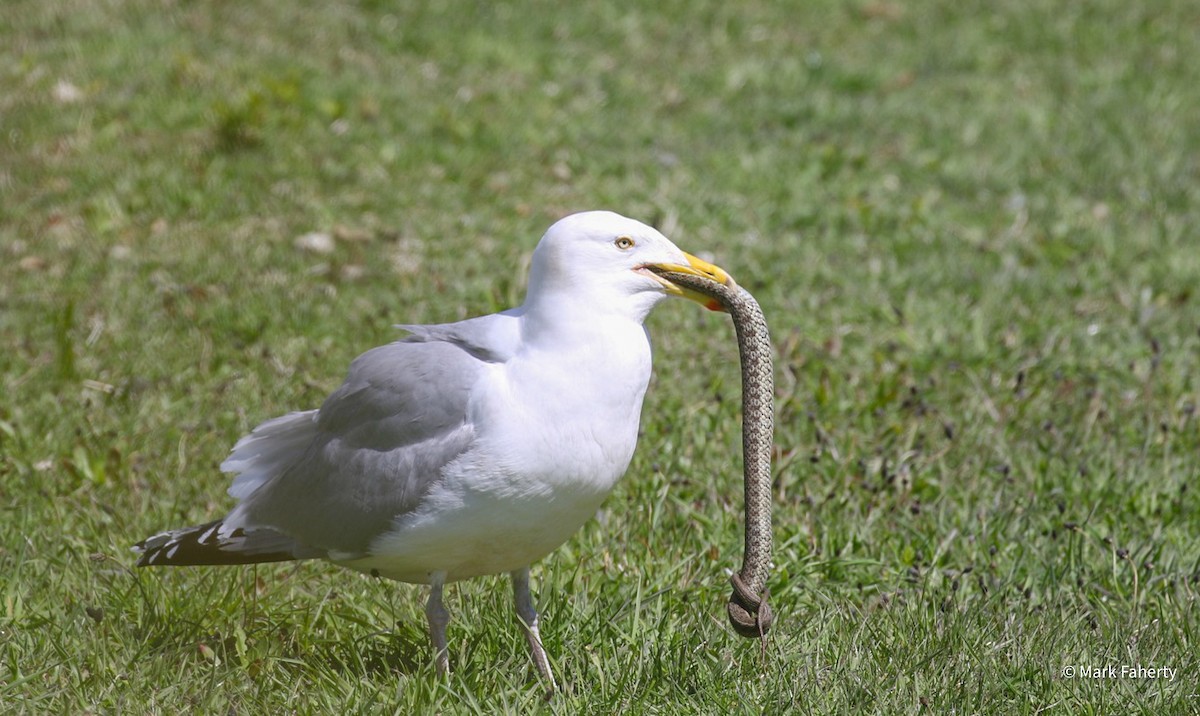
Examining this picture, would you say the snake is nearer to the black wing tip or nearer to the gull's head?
the gull's head

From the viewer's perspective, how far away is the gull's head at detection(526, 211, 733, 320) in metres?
3.27

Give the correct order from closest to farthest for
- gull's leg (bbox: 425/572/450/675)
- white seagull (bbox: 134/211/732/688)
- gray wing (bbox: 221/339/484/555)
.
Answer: white seagull (bbox: 134/211/732/688) → gray wing (bbox: 221/339/484/555) → gull's leg (bbox: 425/572/450/675)

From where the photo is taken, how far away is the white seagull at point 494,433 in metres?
3.18

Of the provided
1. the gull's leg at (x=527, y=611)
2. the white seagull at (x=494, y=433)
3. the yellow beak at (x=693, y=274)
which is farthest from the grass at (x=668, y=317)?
the yellow beak at (x=693, y=274)

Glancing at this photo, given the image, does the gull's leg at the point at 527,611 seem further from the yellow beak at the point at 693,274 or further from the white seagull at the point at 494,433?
the yellow beak at the point at 693,274

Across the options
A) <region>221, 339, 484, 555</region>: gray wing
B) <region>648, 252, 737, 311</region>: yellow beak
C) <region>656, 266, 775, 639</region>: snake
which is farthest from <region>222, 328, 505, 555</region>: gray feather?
<region>656, 266, 775, 639</region>: snake

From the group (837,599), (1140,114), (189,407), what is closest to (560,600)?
(837,599)

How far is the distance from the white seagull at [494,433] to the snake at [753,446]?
4 cm

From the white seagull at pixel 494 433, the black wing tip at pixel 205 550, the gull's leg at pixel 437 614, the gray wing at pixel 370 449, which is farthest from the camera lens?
the black wing tip at pixel 205 550

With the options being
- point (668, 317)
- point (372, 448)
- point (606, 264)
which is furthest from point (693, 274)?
point (668, 317)

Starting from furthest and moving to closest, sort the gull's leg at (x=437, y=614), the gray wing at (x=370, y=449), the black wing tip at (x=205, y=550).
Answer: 1. the black wing tip at (x=205, y=550)
2. the gull's leg at (x=437, y=614)
3. the gray wing at (x=370, y=449)

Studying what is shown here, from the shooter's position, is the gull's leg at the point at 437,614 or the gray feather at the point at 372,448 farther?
the gull's leg at the point at 437,614

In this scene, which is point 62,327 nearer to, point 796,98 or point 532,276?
point 532,276

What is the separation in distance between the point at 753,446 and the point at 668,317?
2.55 metres
